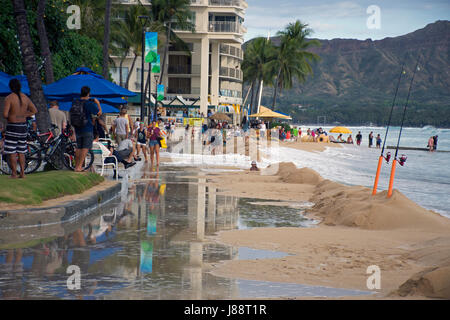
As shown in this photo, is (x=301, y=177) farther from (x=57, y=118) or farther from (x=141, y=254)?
(x=141, y=254)

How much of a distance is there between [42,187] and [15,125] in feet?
4.78

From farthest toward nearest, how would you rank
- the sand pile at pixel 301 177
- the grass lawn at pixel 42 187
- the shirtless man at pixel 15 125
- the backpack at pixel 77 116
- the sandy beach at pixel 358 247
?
the sand pile at pixel 301 177, the backpack at pixel 77 116, the shirtless man at pixel 15 125, the grass lawn at pixel 42 187, the sandy beach at pixel 358 247

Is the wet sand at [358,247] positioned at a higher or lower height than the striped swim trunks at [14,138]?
lower

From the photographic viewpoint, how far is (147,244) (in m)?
8.02

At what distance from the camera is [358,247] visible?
834 centimetres

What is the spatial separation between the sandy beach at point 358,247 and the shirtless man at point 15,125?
413 centimetres

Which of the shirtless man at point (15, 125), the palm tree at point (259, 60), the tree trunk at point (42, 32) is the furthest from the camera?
the palm tree at point (259, 60)

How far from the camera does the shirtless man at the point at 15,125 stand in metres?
10.8

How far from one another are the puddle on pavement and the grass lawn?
2.04ft

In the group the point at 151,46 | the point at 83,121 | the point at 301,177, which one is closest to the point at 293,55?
the point at 151,46

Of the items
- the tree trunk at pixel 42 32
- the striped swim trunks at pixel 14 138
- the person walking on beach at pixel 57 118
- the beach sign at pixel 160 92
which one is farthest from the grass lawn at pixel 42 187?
the beach sign at pixel 160 92

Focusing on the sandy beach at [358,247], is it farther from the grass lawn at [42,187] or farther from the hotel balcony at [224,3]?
the hotel balcony at [224,3]
